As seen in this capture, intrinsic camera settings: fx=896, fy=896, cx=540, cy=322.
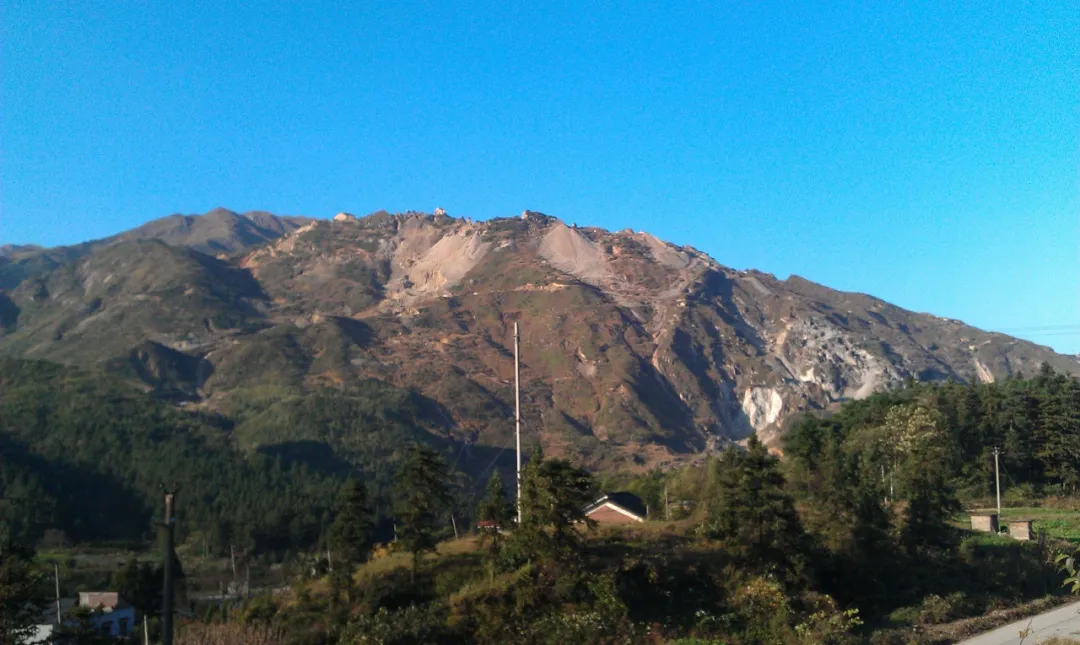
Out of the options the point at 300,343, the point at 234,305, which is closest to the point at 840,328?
the point at 300,343

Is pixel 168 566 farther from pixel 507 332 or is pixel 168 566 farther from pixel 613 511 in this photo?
pixel 507 332

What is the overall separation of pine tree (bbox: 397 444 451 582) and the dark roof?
9.50 meters

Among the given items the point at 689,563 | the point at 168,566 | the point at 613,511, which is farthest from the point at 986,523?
the point at 168,566

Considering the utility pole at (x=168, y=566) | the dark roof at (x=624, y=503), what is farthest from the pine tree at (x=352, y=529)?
the utility pole at (x=168, y=566)

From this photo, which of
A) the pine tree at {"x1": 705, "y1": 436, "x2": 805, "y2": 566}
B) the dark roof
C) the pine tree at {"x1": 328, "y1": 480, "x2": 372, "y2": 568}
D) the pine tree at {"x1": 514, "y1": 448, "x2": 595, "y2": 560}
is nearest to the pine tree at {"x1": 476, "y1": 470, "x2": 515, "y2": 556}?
the pine tree at {"x1": 514, "y1": 448, "x2": 595, "y2": 560}

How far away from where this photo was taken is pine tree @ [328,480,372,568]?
20906mm

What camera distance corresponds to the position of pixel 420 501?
2091 cm

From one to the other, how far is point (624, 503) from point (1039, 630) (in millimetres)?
14949

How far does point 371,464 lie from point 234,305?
247 feet

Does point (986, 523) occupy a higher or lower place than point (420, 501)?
lower

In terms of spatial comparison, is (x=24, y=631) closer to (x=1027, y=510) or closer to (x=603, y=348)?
(x=1027, y=510)

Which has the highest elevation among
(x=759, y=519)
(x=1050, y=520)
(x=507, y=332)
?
(x=507, y=332)

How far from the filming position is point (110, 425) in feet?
268

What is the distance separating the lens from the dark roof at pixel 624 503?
30.8 m
